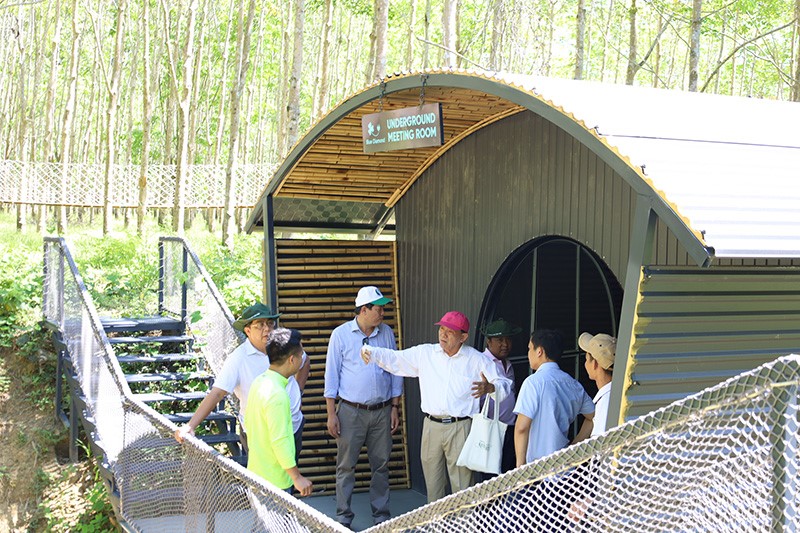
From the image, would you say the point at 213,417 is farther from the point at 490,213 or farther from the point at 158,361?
the point at 490,213

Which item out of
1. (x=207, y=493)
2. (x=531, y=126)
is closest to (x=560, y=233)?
(x=531, y=126)

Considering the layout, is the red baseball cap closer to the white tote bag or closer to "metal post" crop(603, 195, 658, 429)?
the white tote bag

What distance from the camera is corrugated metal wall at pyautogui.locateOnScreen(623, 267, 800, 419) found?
5.08 meters

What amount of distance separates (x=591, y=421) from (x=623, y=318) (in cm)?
138

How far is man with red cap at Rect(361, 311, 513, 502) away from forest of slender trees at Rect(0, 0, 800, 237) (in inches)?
266

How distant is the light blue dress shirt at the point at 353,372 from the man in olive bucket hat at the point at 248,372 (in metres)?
0.85

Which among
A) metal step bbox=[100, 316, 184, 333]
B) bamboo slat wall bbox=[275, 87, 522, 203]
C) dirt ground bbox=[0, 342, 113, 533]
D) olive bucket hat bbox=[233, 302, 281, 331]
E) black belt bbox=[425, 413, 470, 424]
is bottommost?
dirt ground bbox=[0, 342, 113, 533]

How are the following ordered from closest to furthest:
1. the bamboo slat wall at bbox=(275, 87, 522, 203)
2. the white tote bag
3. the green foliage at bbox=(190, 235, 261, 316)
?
1. the white tote bag
2. the bamboo slat wall at bbox=(275, 87, 522, 203)
3. the green foliage at bbox=(190, 235, 261, 316)

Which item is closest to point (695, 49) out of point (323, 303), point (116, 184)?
point (323, 303)

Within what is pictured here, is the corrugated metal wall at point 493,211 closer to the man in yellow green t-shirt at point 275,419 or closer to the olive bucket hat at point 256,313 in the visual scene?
the olive bucket hat at point 256,313

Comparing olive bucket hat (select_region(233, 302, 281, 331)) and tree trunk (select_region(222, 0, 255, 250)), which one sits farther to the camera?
tree trunk (select_region(222, 0, 255, 250))

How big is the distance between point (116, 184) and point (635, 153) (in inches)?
940

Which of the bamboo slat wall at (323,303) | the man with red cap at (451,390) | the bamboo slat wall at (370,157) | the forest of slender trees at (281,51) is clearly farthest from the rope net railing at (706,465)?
the forest of slender trees at (281,51)

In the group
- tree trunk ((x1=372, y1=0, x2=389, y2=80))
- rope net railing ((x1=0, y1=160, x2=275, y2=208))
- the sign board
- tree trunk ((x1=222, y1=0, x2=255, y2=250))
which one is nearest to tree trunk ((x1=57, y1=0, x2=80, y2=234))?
rope net railing ((x1=0, y1=160, x2=275, y2=208))
